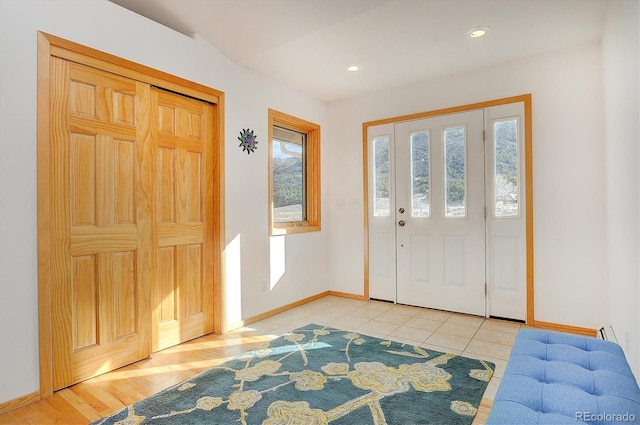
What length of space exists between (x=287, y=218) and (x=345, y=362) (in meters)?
2.06

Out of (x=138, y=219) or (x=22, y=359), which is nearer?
(x=22, y=359)

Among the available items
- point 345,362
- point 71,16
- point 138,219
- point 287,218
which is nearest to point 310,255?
point 287,218

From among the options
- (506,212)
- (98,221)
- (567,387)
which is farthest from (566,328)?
(98,221)

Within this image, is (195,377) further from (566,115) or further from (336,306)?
(566,115)

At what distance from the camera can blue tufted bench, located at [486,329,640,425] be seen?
1107mm

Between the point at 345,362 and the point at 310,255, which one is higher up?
the point at 310,255

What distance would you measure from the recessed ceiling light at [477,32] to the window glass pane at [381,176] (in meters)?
1.52

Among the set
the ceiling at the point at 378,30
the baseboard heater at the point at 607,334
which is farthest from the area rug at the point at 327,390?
the ceiling at the point at 378,30

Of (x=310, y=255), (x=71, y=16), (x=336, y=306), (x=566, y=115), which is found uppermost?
(x=71, y=16)

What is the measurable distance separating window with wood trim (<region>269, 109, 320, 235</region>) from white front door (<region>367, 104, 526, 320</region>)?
0.73 m

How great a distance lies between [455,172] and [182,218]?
2.78m

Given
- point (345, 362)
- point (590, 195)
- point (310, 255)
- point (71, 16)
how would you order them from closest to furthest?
point (71, 16) → point (345, 362) → point (590, 195) → point (310, 255)

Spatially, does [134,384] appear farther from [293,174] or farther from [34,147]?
[293,174]

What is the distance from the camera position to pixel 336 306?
4.17m
